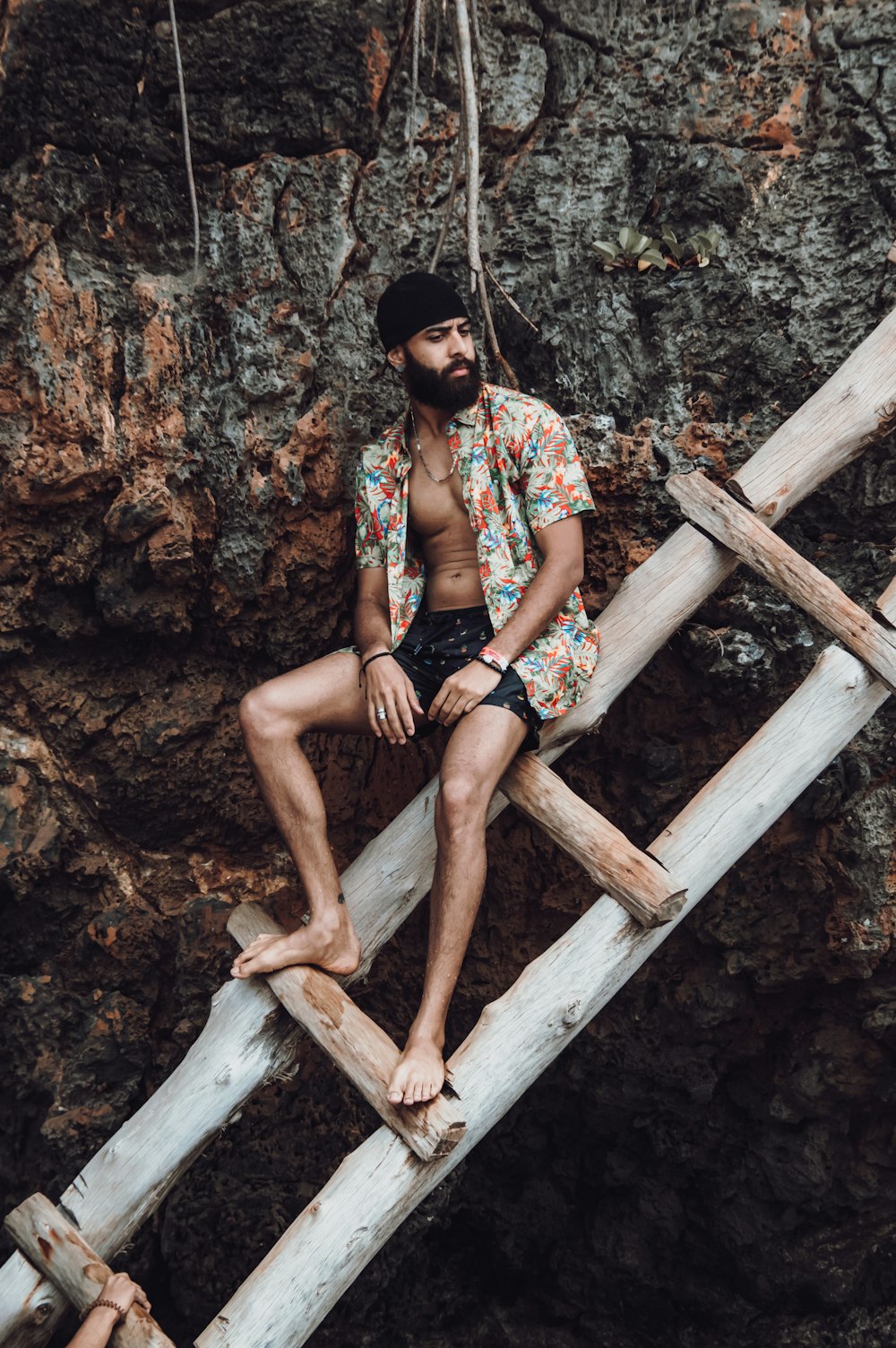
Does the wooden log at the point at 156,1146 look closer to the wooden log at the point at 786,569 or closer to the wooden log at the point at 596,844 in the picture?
the wooden log at the point at 596,844

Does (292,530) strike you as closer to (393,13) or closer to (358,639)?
(358,639)

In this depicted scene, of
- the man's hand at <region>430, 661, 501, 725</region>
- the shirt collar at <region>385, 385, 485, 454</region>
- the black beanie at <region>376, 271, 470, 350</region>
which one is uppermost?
the black beanie at <region>376, 271, 470, 350</region>

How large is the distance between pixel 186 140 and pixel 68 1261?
3.03m

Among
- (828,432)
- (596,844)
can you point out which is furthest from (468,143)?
(596,844)

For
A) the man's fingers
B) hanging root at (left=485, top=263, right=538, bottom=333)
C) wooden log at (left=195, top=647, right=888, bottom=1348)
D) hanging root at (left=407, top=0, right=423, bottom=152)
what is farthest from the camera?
hanging root at (left=485, top=263, right=538, bottom=333)

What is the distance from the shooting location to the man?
10.0ft

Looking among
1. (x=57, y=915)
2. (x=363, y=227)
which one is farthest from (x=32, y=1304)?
(x=363, y=227)

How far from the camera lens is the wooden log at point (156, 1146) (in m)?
3.04

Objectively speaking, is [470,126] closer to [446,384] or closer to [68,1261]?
[446,384]

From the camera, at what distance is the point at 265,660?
3969 millimetres

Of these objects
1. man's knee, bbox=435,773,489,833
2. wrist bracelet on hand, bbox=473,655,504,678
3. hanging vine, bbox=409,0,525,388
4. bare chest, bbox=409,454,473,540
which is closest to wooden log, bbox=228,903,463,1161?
man's knee, bbox=435,773,489,833

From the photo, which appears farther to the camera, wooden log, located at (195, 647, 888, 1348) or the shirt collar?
the shirt collar

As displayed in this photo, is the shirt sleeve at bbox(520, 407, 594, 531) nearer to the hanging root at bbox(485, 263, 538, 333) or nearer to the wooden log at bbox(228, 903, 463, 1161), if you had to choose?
the hanging root at bbox(485, 263, 538, 333)

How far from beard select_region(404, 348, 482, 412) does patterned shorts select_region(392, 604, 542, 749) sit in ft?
1.94
